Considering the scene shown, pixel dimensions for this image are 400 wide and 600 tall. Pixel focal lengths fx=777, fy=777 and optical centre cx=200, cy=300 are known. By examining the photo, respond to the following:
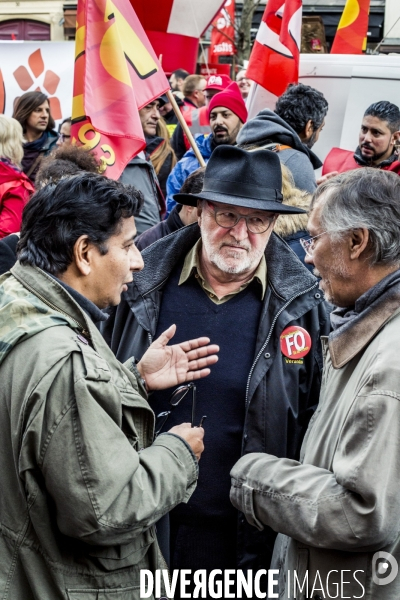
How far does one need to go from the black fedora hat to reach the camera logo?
1510 millimetres

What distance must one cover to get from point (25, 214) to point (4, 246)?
1.63 meters

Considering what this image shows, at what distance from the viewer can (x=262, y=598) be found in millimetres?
3215

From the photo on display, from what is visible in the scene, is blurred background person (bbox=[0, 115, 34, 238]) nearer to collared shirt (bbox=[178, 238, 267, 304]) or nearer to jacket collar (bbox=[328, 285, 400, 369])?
collared shirt (bbox=[178, 238, 267, 304])

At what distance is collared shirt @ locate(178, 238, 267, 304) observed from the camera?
3.31 m

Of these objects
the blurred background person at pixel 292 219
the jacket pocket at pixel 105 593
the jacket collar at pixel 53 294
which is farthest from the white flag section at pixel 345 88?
the jacket pocket at pixel 105 593

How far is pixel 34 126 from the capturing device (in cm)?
709

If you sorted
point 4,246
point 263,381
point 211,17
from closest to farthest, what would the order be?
point 263,381 < point 4,246 < point 211,17

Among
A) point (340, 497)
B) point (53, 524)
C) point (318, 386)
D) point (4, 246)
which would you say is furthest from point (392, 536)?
point (4, 246)

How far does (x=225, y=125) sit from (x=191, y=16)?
3.45 feet

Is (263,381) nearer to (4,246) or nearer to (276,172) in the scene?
(276,172)

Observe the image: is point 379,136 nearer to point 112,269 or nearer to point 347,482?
point 112,269

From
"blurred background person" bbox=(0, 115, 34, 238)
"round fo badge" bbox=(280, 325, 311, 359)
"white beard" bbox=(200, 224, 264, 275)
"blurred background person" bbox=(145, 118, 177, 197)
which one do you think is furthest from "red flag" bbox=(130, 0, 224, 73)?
"round fo badge" bbox=(280, 325, 311, 359)

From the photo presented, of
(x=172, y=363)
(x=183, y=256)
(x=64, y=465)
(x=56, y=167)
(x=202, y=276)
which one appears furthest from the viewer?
(x=56, y=167)

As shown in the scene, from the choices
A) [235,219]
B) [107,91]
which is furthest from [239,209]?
[107,91]
